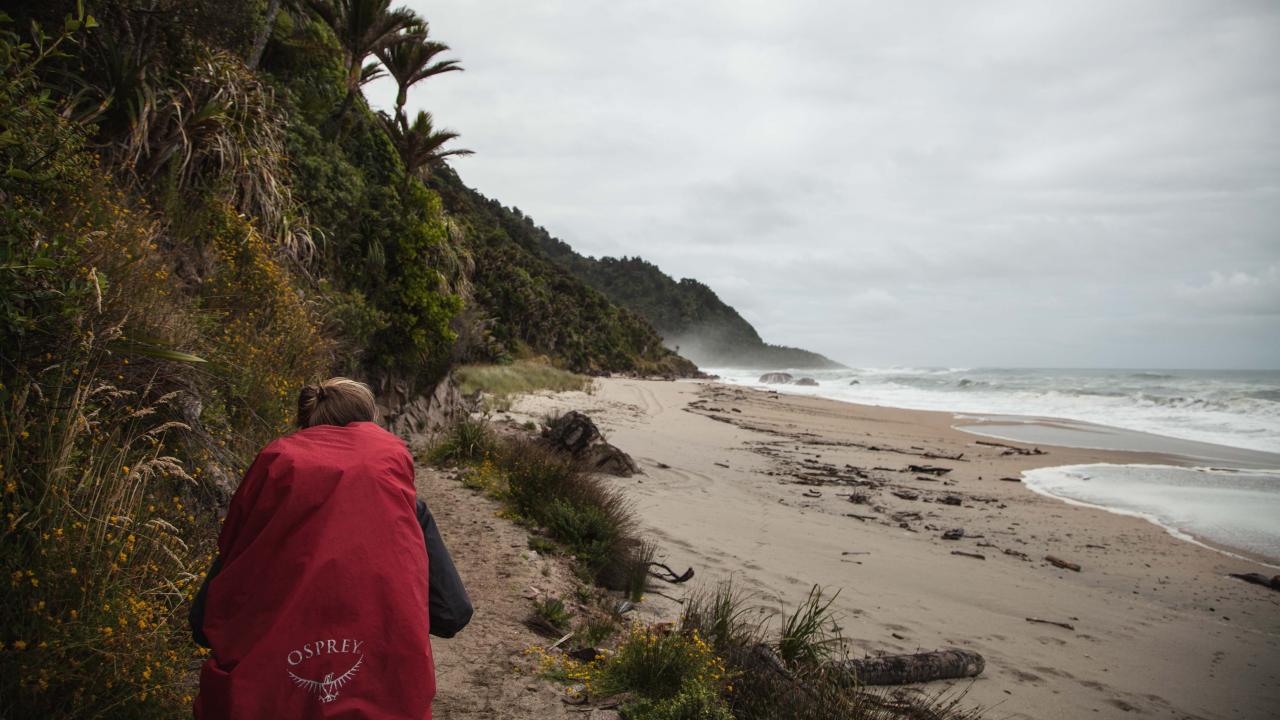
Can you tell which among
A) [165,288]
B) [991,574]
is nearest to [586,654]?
[165,288]

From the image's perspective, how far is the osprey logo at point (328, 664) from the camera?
168 centimetres

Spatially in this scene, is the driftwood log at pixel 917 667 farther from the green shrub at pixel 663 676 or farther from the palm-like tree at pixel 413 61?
the palm-like tree at pixel 413 61

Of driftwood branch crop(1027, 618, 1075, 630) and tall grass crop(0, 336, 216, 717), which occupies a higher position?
tall grass crop(0, 336, 216, 717)

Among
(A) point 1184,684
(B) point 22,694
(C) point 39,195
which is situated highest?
(C) point 39,195

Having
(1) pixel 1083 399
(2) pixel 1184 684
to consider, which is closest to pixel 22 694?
(2) pixel 1184 684

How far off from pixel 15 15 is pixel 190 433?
476cm

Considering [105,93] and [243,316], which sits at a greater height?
[105,93]

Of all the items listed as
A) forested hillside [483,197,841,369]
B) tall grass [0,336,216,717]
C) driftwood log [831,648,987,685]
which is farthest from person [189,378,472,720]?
forested hillside [483,197,841,369]

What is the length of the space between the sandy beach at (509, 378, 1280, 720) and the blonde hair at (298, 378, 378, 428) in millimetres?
3978

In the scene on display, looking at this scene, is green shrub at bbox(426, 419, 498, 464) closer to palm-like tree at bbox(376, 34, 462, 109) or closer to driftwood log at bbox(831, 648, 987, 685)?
driftwood log at bbox(831, 648, 987, 685)

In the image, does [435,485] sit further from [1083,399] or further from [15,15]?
[1083,399]

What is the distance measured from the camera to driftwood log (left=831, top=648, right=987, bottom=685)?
4.04 m

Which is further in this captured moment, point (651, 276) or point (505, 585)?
point (651, 276)

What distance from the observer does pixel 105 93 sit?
5902 millimetres
